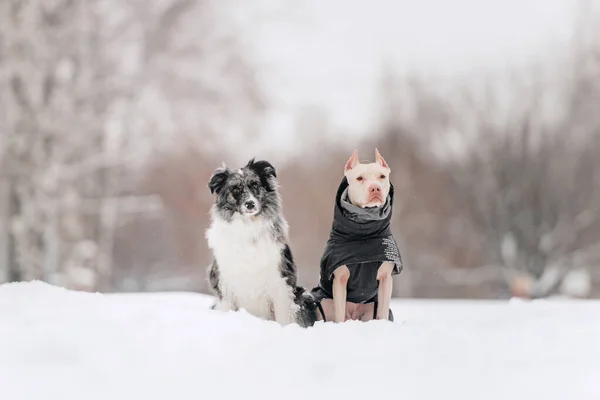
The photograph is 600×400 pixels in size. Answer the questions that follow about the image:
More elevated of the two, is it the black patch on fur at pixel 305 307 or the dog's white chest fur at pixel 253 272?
the dog's white chest fur at pixel 253 272

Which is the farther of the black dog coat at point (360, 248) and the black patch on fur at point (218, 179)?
the black patch on fur at point (218, 179)

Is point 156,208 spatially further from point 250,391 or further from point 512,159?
point 250,391

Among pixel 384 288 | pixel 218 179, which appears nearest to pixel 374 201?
pixel 384 288

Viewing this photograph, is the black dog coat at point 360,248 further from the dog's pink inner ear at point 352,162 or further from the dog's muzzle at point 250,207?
the dog's muzzle at point 250,207

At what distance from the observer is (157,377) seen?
7.25 ft

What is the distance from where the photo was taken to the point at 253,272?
127 inches

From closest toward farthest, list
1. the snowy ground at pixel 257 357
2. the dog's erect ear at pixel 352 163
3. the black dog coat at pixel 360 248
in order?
the snowy ground at pixel 257 357 < the black dog coat at pixel 360 248 < the dog's erect ear at pixel 352 163

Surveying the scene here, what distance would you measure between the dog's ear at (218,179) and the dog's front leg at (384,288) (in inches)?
35.9

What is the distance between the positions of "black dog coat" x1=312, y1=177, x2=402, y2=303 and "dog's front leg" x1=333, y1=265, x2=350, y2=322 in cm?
3

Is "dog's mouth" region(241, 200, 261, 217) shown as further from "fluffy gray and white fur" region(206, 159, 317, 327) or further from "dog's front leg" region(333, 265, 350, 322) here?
"dog's front leg" region(333, 265, 350, 322)

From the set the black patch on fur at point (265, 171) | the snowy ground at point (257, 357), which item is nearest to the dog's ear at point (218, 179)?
the black patch on fur at point (265, 171)

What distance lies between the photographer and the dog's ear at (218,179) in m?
3.35

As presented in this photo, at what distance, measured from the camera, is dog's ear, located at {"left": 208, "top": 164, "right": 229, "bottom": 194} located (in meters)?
3.35

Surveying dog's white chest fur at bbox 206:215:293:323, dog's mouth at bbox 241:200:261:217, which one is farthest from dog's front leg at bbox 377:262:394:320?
dog's mouth at bbox 241:200:261:217
